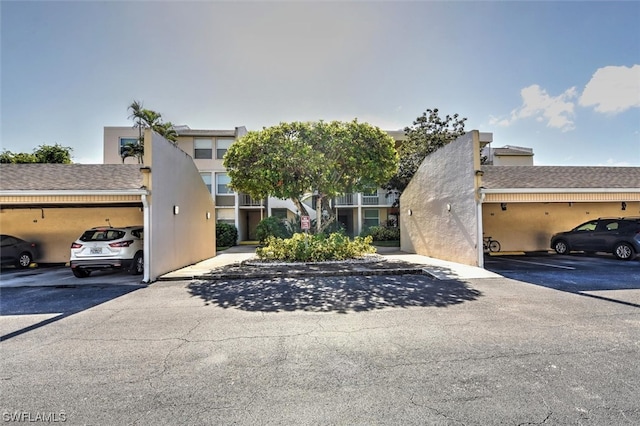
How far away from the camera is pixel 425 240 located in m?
13.9

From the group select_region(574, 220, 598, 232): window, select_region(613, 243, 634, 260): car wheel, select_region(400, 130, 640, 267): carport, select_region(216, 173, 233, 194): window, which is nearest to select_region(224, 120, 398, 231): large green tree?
select_region(400, 130, 640, 267): carport

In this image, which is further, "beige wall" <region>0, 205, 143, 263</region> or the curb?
"beige wall" <region>0, 205, 143, 263</region>

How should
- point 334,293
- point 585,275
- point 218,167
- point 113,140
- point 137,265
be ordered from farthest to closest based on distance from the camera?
point 113,140 → point 218,167 → point 137,265 → point 585,275 → point 334,293

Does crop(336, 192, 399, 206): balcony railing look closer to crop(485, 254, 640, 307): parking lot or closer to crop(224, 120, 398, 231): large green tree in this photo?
crop(224, 120, 398, 231): large green tree

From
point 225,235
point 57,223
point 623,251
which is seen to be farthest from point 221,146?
point 623,251

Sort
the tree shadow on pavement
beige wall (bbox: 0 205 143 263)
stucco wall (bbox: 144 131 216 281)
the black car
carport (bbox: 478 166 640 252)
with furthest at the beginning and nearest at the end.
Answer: beige wall (bbox: 0 205 143 263)
the black car
carport (bbox: 478 166 640 252)
stucco wall (bbox: 144 131 216 281)
the tree shadow on pavement

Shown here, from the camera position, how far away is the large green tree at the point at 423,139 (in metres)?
20.8

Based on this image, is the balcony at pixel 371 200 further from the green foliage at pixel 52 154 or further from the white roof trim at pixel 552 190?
the green foliage at pixel 52 154

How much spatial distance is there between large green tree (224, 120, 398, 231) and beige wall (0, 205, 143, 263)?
5373 millimetres

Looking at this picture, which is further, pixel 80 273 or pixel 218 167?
pixel 218 167

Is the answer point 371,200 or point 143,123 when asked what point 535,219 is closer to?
point 371,200

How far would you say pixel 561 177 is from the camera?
11945 millimetres

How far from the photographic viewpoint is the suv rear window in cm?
883

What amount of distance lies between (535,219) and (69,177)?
19.6 meters
